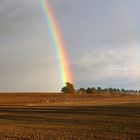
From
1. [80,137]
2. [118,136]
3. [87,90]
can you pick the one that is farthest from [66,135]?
[87,90]

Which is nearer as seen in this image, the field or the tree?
the field

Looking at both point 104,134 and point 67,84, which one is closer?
point 104,134

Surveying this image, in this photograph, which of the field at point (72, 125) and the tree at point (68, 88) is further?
the tree at point (68, 88)

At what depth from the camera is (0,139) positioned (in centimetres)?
2225

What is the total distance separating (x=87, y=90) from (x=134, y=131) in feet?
550

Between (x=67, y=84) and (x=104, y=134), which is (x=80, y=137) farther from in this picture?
(x=67, y=84)

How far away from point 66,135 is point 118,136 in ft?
10.2

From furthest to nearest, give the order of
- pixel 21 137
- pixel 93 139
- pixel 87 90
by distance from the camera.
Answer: pixel 87 90, pixel 21 137, pixel 93 139

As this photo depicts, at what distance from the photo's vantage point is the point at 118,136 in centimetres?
2211

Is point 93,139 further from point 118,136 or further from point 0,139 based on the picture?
point 0,139

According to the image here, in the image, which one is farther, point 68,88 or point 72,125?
point 68,88

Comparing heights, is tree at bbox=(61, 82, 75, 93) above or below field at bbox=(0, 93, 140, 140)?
above

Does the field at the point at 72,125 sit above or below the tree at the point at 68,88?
below

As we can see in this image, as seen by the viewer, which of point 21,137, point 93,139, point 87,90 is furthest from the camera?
point 87,90
